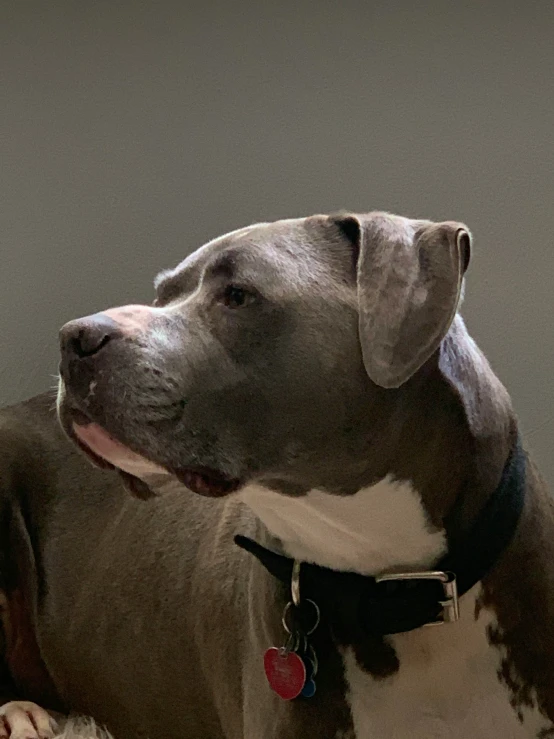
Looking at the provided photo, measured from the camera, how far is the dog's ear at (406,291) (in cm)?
98

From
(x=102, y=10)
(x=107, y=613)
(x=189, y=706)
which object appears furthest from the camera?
(x=102, y=10)

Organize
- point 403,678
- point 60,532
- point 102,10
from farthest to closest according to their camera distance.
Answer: point 102,10 < point 60,532 < point 403,678

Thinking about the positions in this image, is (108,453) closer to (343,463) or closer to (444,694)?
(343,463)

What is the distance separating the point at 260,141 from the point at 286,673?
1.08m

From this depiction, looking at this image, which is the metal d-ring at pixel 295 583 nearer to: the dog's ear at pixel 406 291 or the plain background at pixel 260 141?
the dog's ear at pixel 406 291

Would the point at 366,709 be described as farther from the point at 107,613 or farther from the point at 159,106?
the point at 159,106

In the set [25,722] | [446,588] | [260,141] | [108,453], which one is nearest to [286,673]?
[446,588]

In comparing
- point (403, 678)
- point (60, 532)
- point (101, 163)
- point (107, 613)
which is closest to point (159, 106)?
point (101, 163)

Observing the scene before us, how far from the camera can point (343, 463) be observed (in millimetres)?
1037

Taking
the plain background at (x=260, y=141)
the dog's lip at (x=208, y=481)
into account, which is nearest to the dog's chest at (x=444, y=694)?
the dog's lip at (x=208, y=481)

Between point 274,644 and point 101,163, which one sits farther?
point 101,163

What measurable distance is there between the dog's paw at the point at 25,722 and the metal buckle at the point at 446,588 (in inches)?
29.1

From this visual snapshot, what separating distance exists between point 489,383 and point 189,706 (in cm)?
67

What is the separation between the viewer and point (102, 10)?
190cm
